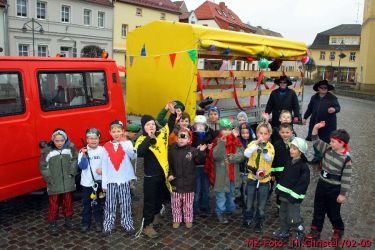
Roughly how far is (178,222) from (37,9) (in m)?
28.0

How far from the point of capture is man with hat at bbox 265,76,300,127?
6.69 meters

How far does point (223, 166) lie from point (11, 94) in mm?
2820

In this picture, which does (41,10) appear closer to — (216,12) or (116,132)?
(116,132)

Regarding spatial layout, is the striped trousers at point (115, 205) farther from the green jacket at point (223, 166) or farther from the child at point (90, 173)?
the green jacket at point (223, 166)

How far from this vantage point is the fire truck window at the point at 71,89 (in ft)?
15.5

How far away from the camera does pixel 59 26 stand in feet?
96.0

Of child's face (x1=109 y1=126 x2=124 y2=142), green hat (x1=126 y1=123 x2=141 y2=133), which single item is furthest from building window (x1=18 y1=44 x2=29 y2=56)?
child's face (x1=109 y1=126 x2=124 y2=142)

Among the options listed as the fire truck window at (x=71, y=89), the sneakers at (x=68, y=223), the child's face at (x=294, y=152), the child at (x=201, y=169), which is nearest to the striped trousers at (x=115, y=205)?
the sneakers at (x=68, y=223)

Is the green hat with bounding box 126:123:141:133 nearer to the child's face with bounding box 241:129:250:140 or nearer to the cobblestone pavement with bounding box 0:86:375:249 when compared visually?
the cobblestone pavement with bounding box 0:86:375:249

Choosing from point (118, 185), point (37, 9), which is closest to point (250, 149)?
point (118, 185)

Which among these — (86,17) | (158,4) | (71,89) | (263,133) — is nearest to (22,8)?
(86,17)

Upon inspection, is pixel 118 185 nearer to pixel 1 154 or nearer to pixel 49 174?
pixel 49 174

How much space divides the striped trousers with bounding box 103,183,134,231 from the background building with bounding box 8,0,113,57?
23.3 metres

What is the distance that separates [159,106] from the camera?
6785 millimetres
